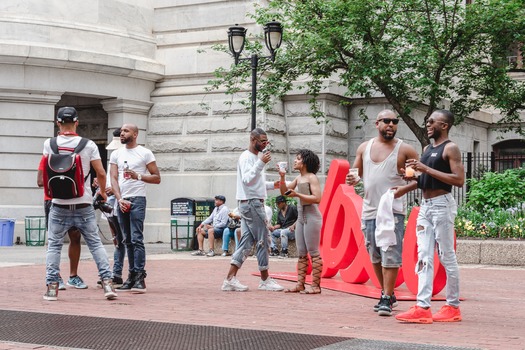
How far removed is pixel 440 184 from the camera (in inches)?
332

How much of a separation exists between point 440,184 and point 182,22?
1795cm

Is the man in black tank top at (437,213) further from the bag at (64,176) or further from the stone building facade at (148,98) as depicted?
the stone building facade at (148,98)

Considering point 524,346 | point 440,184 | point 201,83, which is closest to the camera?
point 524,346

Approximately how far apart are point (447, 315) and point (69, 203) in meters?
4.46

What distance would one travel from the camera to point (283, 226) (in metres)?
19.5

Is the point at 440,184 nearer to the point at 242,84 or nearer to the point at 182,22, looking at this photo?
the point at 242,84

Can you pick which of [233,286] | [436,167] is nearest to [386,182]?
[436,167]

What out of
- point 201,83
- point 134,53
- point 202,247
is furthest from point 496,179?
point 134,53

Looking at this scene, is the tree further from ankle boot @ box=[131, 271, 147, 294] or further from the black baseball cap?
the black baseball cap

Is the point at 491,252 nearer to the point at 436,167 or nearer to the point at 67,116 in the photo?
the point at 436,167

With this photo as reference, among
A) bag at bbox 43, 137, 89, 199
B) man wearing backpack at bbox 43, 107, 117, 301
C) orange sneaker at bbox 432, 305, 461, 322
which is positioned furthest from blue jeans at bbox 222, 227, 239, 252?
orange sneaker at bbox 432, 305, 461, 322

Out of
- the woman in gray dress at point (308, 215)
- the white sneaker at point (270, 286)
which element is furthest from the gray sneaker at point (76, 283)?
the woman in gray dress at point (308, 215)

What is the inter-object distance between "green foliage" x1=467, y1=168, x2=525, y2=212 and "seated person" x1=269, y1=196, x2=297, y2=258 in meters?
3.84

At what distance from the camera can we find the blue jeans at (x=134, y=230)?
36.1 ft
